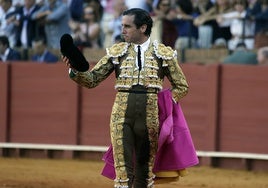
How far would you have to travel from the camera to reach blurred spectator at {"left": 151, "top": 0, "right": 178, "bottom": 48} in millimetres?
11680

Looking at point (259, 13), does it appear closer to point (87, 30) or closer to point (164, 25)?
point (164, 25)

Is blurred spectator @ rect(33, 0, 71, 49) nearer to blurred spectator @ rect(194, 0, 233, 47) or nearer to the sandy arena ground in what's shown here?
blurred spectator @ rect(194, 0, 233, 47)

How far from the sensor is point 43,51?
1209 cm

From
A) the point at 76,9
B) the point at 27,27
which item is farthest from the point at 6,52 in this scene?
the point at 76,9

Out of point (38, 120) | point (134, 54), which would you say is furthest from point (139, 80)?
point (38, 120)

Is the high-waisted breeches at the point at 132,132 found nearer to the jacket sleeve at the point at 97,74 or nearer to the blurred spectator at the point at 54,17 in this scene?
the jacket sleeve at the point at 97,74

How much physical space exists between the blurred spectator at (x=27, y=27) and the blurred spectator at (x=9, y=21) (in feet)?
0.24

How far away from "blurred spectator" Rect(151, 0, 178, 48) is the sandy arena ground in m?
2.15

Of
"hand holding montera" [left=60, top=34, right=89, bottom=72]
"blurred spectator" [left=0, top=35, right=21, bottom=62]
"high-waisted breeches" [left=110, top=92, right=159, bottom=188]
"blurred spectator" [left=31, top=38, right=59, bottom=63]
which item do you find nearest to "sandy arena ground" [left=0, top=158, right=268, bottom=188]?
"blurred spectator" [left=31, top=38, right=59, bottom=63]

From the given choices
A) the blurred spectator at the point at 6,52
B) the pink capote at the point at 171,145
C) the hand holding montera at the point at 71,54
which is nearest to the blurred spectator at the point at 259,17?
the blurred spectator at the point at 6,52

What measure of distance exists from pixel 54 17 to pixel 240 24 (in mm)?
2851

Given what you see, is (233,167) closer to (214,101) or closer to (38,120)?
(214,101)

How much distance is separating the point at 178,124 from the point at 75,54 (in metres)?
1.00

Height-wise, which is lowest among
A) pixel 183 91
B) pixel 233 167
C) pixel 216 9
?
pixel 233 167
